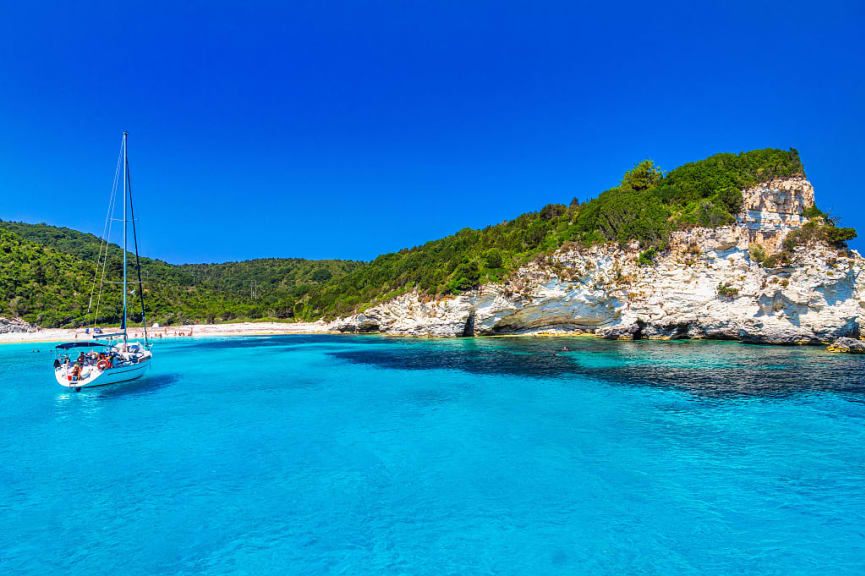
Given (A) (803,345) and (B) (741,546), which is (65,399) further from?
(A) (803,345)

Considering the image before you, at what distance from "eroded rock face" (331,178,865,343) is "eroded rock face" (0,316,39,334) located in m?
56.5

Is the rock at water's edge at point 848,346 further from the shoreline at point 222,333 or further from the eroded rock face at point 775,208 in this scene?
the eroded rock face at point 775,208

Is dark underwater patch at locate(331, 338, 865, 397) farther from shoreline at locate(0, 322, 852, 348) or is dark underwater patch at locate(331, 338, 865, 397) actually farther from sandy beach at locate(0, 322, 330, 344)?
sandy beach at locate(0, 322, 330, 344)

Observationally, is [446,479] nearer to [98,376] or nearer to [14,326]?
[98,376]

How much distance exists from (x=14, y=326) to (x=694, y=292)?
82888 mm

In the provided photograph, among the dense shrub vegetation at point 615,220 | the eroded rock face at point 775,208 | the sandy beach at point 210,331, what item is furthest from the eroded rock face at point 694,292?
the sandy beach at point 210,331

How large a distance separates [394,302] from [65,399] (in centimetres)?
3609

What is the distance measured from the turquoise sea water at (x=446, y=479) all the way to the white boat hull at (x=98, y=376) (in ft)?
2.70

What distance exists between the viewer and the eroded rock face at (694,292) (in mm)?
30281

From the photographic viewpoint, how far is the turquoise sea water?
673 cm

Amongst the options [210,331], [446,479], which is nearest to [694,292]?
[446,479]

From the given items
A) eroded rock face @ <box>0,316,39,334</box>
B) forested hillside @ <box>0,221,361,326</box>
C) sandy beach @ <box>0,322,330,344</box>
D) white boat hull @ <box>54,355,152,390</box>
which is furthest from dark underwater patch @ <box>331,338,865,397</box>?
eroded rock face @ <box>0,316,39,334</box>

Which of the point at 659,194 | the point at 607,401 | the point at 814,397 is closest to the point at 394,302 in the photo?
the point at 659,194

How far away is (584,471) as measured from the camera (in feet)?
32.0
